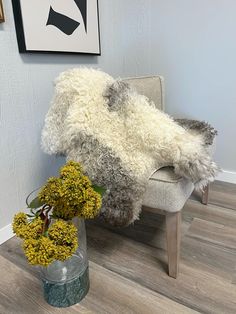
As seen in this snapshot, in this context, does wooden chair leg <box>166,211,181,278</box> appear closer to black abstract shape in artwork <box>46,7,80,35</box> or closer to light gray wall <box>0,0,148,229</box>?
light gray wall <box>0,0,148,229</box>

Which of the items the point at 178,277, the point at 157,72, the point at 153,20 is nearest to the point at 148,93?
the point at 157,72

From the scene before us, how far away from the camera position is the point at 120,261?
3.89 feet

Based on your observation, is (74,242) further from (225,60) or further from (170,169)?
(225,60)

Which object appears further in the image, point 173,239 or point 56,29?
point 56,29

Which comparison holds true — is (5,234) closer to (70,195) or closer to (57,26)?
(70,195)

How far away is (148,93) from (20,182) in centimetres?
93

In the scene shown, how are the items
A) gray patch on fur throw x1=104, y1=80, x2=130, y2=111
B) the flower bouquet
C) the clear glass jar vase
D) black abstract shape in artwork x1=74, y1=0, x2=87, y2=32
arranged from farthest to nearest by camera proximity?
1. black abstract shape in artwork x1=74, y1=0, x2=87, y2=32
2. gray patch on fur throw x1=104, y1=80, x2=130, y2=111
3. the clear glass jar vase
4. the flower bouquet

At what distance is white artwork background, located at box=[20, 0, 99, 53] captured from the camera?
1.23 meters

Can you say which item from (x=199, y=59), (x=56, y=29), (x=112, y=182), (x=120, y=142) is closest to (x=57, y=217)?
(x=112, y=182)

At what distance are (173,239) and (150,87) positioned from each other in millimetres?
965

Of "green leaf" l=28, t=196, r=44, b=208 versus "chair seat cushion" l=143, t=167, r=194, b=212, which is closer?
"green leaf" l=28, t=196, r=44, b=208

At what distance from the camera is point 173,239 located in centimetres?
103

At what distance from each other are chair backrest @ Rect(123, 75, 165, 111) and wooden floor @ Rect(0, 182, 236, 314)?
0.76 m

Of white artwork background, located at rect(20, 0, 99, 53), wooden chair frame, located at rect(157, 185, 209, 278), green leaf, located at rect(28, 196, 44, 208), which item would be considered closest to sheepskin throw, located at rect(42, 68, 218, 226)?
wooden chair frame, located at rect(157, 185, 209, 278)
